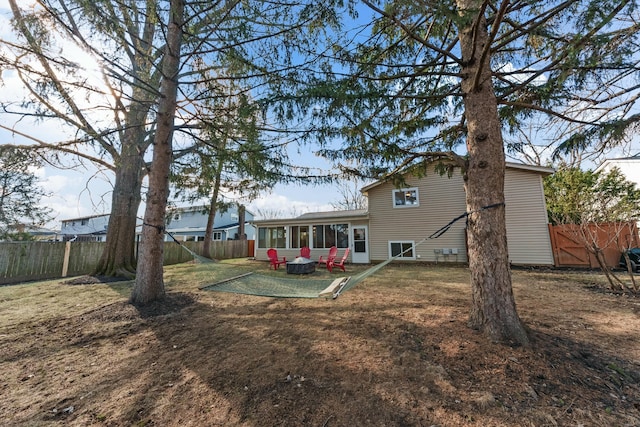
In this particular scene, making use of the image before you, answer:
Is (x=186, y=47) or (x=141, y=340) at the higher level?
(x=186, y=47)

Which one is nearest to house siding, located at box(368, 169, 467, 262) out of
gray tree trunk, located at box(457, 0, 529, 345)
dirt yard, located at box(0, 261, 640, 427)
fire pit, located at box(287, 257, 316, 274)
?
fire pit, located at box(287, 257, 316, 274)

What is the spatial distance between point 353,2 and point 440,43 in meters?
1.73

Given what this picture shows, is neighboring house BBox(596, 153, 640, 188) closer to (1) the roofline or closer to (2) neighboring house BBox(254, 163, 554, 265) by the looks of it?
(2) neighboring house BBox(254, 163, 554, 265)

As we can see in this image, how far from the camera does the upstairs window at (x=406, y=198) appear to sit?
11.4 m

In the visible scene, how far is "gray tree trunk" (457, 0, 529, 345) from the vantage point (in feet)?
8.80

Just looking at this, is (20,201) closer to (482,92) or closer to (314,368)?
(314,368)

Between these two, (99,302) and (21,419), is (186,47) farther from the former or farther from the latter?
(21,419)

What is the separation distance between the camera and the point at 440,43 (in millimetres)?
4172

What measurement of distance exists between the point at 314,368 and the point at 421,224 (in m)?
10.1

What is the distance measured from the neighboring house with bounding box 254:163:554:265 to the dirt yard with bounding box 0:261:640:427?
5.61 meters

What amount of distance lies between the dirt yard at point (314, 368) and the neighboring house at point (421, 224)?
561cm

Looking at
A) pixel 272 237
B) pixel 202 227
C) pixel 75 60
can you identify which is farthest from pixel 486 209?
pixel 202 227

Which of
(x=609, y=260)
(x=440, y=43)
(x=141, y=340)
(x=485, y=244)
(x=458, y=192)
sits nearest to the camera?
(x=485, y=244)

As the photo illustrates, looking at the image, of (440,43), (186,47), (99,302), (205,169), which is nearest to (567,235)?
(440,43)
